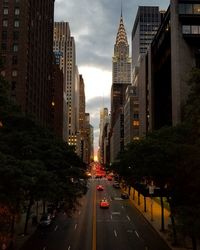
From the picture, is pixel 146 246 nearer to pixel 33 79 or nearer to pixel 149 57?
pixel 149 57

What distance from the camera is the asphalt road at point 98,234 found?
126ft

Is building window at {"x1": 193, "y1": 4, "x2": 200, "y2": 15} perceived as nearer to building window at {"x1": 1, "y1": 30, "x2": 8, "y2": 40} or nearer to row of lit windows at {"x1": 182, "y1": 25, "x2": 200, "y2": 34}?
row of lit windows at {"x1": 182, "y1": 25, "x2": 200, "y2": 34}

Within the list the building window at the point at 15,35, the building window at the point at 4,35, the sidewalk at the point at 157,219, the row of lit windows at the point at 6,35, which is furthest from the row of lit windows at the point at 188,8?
the building window at the point at 4,35

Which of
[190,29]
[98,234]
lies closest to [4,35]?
[190,29]

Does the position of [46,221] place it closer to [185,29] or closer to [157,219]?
[157,219]

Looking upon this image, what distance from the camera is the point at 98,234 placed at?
44.6m

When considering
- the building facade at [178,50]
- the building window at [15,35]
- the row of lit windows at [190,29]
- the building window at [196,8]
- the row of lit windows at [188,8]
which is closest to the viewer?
the building facade at [178,50]

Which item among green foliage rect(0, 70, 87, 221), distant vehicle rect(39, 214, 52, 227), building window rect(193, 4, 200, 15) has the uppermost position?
building window rect(193, 4, 200, 15)

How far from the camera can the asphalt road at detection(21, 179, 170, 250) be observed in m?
38.3

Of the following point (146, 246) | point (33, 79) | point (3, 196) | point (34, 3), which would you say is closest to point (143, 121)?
point (33, 79)

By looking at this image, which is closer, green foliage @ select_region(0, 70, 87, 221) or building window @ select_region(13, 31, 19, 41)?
green foliage @ select_region(0, 70, 87, 221)

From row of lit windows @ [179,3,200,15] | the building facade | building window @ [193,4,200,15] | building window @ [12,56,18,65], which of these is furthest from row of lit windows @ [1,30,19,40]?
building window @ [193,4,200,15]

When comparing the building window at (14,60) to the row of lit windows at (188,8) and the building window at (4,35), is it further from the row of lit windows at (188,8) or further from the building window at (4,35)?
the row of lit windows at (188,8)

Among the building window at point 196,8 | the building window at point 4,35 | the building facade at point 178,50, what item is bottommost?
the building facade at point 178,50
